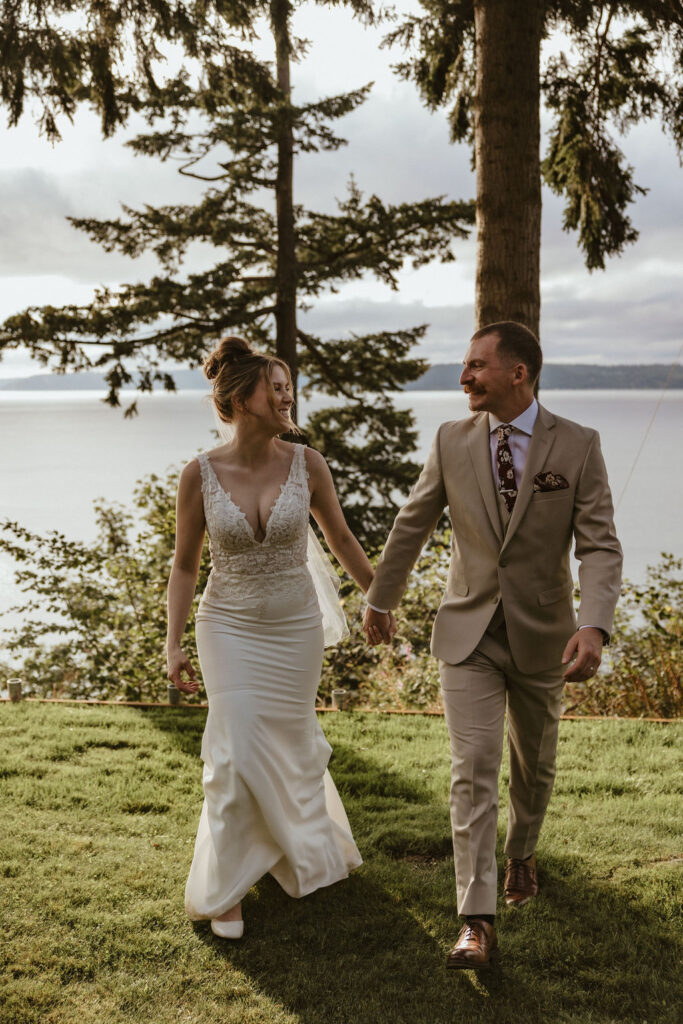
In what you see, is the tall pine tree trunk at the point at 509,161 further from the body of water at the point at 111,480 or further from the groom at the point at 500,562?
the groom at the point at 500,562

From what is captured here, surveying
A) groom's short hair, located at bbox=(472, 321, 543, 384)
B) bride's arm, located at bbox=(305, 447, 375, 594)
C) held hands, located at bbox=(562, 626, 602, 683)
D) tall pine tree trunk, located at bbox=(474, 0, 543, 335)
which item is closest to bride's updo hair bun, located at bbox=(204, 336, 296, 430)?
bride's arm, located at bbox=(305, 447, 375, 594)

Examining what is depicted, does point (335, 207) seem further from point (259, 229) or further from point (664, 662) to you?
point (664, 662)

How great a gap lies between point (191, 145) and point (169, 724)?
1311cm

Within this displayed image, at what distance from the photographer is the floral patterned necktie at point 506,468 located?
360 centimetres

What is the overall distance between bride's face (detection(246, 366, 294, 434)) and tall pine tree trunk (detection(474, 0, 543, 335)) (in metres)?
2.31

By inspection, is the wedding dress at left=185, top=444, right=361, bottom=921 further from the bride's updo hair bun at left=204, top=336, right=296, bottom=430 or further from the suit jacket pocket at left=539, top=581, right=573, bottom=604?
the suit jacket pocket at left=539, top=581, right=573, bottom=604

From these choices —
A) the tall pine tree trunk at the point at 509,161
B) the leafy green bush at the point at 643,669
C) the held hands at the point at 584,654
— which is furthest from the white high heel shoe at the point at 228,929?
the leafy green bush at the point at 643,669

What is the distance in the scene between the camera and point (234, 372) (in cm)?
405

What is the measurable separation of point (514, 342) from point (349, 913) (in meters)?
2.40

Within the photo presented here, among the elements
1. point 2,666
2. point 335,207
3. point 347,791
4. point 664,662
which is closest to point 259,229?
point 335,207

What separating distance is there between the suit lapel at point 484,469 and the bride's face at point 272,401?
2.68 ft

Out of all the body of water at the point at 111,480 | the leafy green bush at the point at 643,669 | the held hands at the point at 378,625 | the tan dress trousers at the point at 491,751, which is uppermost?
the held hands at the point at 378,625

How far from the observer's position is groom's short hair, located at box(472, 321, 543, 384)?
11.9 feet

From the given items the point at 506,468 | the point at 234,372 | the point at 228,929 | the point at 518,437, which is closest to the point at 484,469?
the point at 506,468
